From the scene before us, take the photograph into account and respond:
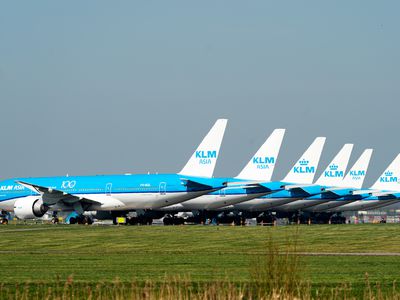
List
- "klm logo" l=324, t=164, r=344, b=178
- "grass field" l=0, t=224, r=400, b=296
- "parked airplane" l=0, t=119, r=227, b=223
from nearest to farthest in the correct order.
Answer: "grass field" l=0, t=224, r=400, b=296, "parked airplane" l=0, t=119, r=227, b=223, "klm logo" l=324, t=164, r=344, b=178

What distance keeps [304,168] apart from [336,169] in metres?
9.59

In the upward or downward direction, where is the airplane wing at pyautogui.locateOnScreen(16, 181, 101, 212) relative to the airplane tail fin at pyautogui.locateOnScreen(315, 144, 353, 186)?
downward

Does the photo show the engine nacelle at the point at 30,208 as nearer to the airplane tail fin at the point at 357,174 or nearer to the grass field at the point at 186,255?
the grass field at the point at 186,255

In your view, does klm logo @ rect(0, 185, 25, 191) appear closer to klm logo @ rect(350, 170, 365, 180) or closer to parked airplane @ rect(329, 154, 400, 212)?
parked airplane @ rect(329, 154, 400, 212)

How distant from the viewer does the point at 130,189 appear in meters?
95.4

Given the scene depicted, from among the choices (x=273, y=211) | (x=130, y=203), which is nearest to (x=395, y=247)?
(x=130, y=203)

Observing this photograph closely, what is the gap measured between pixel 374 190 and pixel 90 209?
42.9 m

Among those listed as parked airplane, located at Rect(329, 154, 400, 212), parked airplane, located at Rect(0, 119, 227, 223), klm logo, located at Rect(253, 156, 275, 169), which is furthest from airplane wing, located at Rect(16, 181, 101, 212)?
parked airplane, located at Rect(329, 154, 400, 212)

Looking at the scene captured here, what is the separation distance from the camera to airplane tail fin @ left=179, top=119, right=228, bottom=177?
310 feet

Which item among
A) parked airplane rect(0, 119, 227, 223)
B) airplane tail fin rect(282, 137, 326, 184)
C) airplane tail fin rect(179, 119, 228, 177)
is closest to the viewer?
parked airplane rect(0, 119, 227, 223)

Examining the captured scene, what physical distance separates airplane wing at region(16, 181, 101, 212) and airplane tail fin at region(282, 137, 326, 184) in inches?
1098

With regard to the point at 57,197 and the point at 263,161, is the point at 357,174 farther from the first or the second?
the point at 57,197

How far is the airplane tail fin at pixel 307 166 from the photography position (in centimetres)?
11419

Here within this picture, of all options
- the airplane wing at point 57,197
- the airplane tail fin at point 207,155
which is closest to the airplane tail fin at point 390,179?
the airplane tail fin at point 207,155
